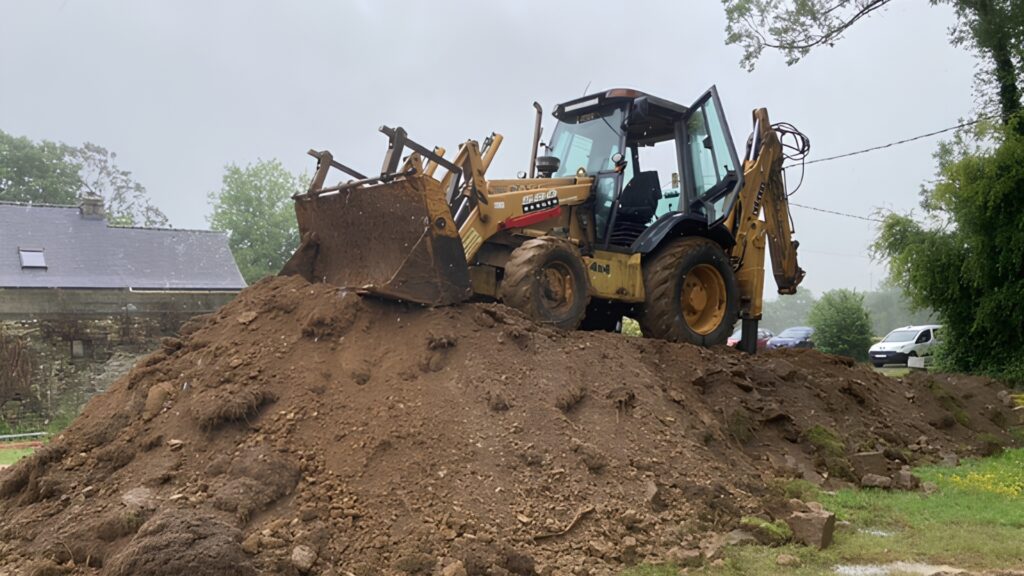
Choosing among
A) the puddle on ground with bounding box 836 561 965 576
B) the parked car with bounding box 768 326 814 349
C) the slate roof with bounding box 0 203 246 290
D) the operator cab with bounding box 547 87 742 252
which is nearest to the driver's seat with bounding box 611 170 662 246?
the operator cab with bounding box 547 87 742 252

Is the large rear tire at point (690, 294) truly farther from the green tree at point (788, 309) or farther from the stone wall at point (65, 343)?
the green tree at point (788, 309)

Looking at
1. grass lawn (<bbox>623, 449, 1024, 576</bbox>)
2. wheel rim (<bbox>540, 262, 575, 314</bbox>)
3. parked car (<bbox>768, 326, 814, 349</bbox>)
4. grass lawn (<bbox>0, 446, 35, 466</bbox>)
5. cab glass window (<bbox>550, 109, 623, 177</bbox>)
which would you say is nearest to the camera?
grass lawn (<bbox>623, 449, 1024, 576</bbox>)

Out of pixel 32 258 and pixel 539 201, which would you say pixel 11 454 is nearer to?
pixel 539 201

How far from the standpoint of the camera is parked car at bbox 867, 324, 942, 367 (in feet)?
80.1

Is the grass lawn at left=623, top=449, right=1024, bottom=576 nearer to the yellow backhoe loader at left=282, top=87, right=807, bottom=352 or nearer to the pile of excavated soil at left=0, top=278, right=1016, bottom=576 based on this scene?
the pile of excavated soil at left=0, top=278, right=1016, bottom=576

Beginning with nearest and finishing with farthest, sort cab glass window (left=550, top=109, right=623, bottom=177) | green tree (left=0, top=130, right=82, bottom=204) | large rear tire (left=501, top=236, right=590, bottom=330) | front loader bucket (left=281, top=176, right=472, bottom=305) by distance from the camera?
front loader bucket (left=281, top=176, right=472, bottom=305) → large rear tire (left=501, top=236, right=590, bottom=330) → cab glass window (left=550, top=109, right=623, bottom=177) → green tree (left=0, top=130, right=82, bottom=204)

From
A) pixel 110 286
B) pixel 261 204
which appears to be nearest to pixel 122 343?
pixel 110 286

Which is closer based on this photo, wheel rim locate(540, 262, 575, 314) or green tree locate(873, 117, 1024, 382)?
wheel rim locate(540, 262, 575, 314)

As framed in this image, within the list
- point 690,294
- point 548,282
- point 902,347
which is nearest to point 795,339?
point 902,347

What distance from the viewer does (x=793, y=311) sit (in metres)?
128

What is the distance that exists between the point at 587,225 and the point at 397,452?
418 cm

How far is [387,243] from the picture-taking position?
283 inches

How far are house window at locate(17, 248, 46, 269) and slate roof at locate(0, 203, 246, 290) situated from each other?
0.09 metres

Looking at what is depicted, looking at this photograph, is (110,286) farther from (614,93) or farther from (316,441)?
(316,441)
